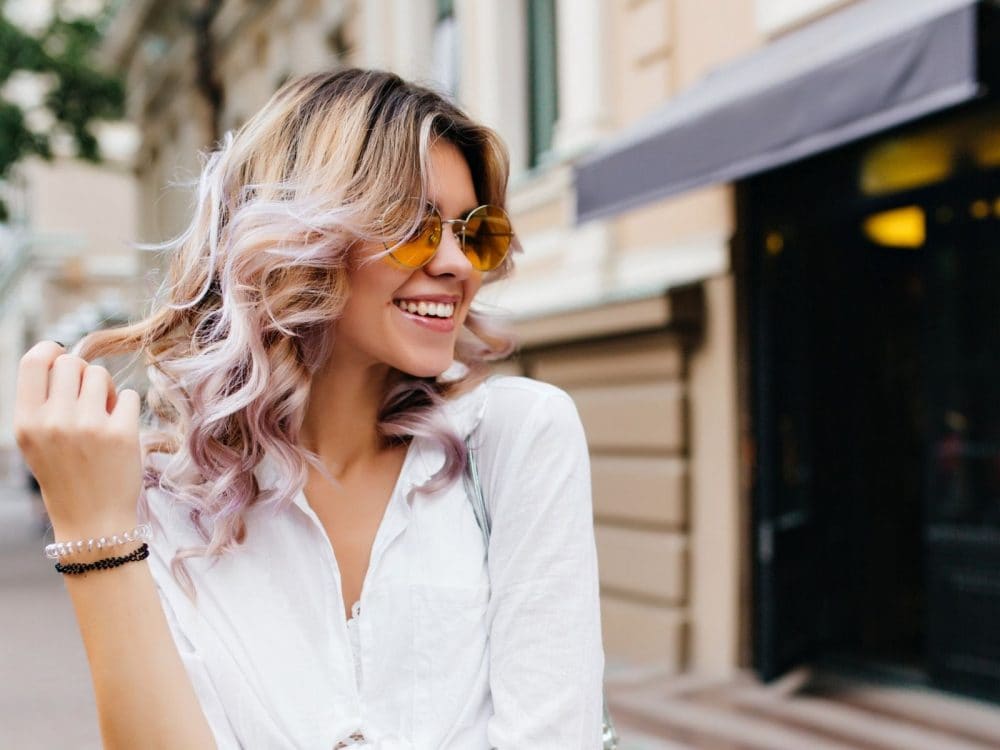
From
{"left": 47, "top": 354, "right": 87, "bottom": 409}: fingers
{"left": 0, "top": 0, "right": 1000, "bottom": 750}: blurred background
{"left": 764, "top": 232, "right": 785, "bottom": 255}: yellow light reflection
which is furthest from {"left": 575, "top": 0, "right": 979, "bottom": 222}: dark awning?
{"left": 47, "top": 354, "right": 87, "bottom": 409}: fingers

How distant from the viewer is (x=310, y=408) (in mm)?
1564

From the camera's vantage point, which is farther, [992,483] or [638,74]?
[638,74]

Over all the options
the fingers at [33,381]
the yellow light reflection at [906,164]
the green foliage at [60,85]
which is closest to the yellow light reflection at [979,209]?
the yellow light reflection at [906,164]

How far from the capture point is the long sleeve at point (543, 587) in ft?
4.23

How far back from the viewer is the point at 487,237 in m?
1.52

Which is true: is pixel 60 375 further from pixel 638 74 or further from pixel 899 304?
pixel 899 304

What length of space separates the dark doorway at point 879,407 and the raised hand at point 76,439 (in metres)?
4.62

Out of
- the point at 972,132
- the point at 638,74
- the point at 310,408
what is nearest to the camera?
the point at 310,408

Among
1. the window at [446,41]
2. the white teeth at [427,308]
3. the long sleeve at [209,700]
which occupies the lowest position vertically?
the long sleeve at [209,700]

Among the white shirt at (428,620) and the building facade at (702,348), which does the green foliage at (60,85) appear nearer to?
the building facade at (702,348)

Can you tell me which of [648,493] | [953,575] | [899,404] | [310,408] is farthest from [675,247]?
[310,408]

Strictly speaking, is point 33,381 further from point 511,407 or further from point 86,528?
point 511,407

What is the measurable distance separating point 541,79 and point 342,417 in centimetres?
672

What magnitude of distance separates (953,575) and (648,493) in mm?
1762
